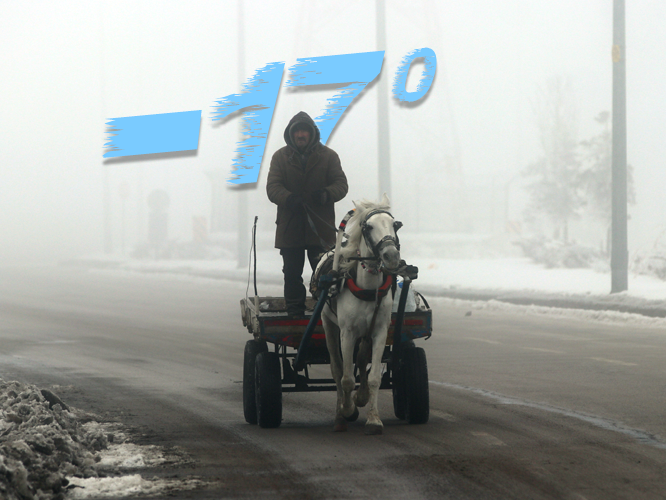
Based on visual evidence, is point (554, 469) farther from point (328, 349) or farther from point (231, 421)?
point (231, 421)

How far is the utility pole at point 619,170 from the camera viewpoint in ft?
72.7

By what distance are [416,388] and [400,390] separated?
0.35m

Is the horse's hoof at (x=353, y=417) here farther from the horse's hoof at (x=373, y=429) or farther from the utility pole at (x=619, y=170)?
the utility pole at (x=619, y=170)

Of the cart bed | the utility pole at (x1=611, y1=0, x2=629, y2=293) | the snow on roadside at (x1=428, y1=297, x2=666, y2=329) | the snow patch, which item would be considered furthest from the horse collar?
the utility pole at (x1=611, y1=0, x2=629, y2=293)


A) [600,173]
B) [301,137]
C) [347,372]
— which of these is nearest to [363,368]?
[347,372]

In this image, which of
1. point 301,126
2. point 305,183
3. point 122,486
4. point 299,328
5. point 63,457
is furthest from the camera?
point 305,183

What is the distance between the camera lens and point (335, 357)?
8.38m

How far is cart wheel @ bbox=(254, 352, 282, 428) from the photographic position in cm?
854

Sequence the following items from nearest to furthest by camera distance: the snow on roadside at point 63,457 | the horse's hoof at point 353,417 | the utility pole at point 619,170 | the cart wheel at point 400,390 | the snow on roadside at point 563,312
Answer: the snow on roadside at point 63,457, the horse's hoof at point 353,417, the cart wheel at point 400,390, the snow on roadside at point 563,312, the utility pole at point 619,170

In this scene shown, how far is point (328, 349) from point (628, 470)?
2.65 metres

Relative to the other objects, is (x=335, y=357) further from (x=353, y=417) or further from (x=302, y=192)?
(x=302, y=192)

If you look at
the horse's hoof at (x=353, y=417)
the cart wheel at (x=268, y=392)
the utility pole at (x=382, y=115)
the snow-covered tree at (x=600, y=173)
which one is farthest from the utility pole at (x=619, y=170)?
the snow-covered tree at (x=600, y=173)

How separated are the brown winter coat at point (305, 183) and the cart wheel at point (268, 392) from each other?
113cm

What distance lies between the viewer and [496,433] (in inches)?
323
